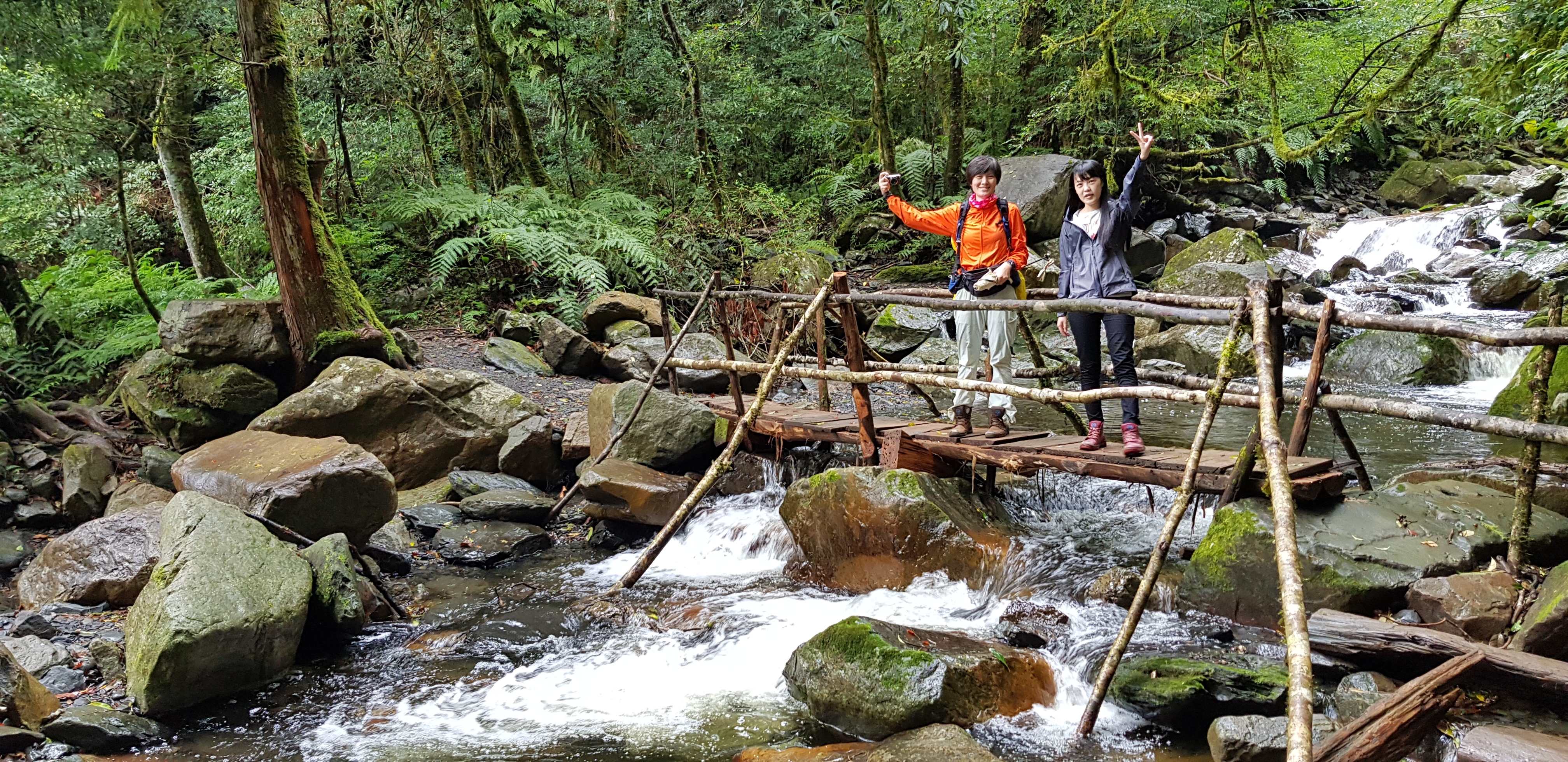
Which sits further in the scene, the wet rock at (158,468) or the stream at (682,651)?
the wet rock at (158,468)

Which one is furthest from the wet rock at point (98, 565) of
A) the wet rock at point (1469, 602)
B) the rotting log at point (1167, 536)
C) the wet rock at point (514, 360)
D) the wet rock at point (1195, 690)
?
the wet rock at point (1469, 602)

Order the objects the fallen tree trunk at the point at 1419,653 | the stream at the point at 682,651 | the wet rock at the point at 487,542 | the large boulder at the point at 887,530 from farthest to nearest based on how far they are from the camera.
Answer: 1. the wet rock at the point at 487,542
2. the large boulder at the point at 887,530
3. the stream at the point at 682,651
4. the fallen tree trunk at the point at 1419,653

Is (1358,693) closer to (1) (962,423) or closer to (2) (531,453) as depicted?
(1) (962,423)

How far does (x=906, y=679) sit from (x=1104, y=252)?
300cm

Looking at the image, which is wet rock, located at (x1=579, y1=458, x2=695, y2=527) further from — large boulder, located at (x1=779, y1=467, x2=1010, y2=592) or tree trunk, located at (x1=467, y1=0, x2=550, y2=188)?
tree trunk, located at (x1=467, y1=0, x2=550, y2=188)

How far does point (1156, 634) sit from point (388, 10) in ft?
52.4

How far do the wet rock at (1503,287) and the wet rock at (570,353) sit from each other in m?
13.2

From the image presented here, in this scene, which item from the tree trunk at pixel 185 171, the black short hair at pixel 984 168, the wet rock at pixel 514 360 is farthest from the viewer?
the wet rock at pixel 514 360

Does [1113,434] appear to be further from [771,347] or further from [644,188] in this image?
[644,188]

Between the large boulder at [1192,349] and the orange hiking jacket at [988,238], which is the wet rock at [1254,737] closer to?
the orange hiking jacket at [988,238]

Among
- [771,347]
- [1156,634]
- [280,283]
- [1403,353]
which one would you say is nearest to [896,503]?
[1156,634]

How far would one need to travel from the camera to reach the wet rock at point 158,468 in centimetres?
820

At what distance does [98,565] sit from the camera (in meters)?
6.39

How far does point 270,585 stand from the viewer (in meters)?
5.48
